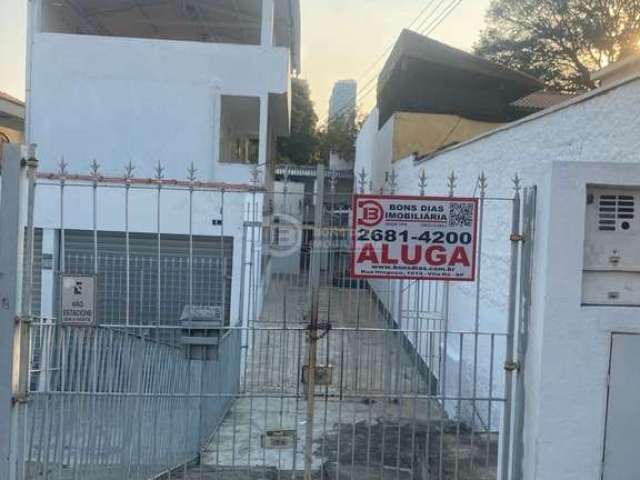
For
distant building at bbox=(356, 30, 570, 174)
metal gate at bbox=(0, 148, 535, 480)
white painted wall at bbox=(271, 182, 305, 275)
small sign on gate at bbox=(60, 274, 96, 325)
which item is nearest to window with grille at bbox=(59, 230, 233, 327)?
metal gate at bbox=(0, 148, 535, 480)

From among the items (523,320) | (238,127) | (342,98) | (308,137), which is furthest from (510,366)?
(342,98)

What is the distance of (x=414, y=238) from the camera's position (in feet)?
12.5

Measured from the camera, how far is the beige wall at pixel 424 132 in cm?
1534

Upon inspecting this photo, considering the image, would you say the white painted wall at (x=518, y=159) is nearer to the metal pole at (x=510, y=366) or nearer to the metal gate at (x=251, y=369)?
the metal gate at (x=251, y=369)

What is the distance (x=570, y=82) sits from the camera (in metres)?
25.0

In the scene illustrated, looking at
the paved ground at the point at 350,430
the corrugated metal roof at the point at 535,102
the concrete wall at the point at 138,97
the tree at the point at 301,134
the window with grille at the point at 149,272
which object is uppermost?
the tree at the point at 301,134

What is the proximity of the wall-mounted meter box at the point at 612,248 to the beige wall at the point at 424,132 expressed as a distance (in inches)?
465

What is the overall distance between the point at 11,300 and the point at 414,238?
7.47 ft

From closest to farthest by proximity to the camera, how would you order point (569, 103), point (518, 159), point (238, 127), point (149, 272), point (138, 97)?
1. point (569, 103)
2. point (518, 159)
3. point (149, 272)
4. point (138, 97)
5. point (238, 127)

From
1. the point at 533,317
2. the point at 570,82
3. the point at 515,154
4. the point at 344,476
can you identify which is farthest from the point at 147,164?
the point at 570,82

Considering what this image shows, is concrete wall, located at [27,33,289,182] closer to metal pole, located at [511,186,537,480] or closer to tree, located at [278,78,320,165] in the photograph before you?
metal pole, located at [511,186,537,480]

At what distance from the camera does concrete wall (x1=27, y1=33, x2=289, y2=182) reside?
39.2 feet

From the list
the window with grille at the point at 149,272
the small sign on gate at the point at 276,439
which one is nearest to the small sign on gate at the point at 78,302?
the small sign on gate at the point at 276,439

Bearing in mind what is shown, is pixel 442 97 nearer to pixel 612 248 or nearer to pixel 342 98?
pixel 612 248
